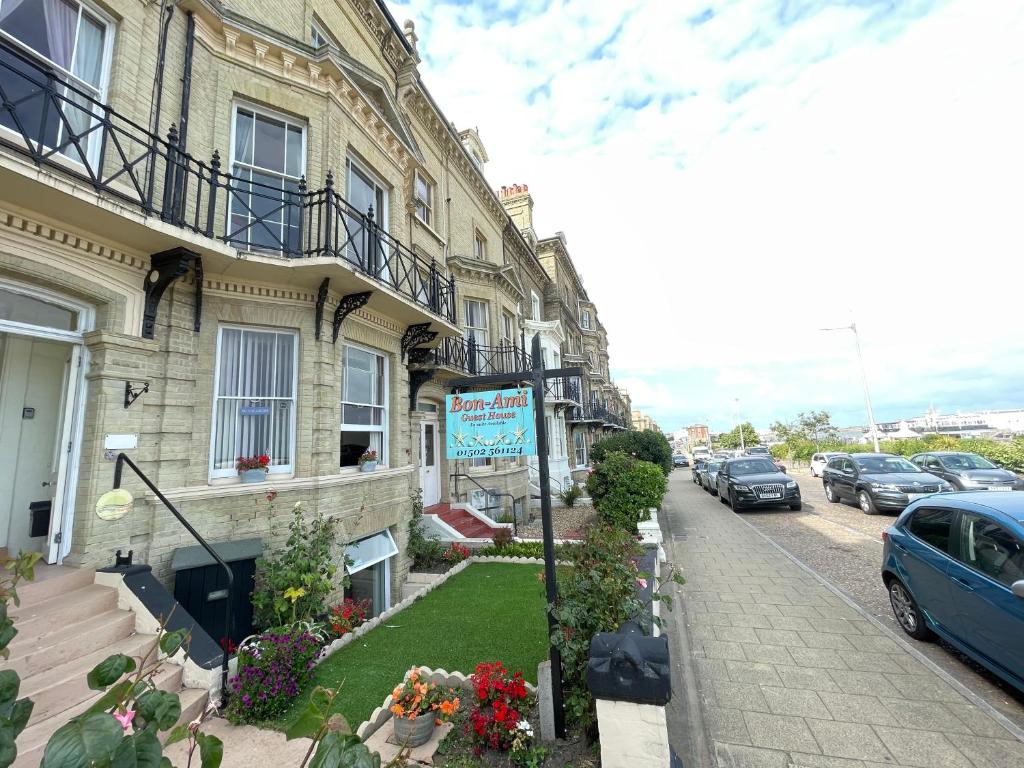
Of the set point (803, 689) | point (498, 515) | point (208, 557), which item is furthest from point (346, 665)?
point (498, 515)

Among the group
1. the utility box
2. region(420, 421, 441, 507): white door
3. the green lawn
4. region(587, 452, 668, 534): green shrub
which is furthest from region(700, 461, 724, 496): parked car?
the utility box

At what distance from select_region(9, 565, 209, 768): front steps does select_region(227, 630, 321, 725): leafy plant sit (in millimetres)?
342

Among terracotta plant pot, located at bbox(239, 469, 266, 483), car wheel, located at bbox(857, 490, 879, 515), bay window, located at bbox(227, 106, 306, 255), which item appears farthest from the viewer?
car wheel, located at bbox(857, 490, 879, 515)

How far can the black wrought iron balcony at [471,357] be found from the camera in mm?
11281

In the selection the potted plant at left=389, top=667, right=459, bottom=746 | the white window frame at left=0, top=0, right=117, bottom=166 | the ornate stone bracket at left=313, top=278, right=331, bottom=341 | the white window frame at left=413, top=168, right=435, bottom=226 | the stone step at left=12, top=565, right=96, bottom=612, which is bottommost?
the potted plant at left=389, top=667, right=459, bottom=746

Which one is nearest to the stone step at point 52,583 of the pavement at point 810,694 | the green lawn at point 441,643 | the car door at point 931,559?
the green lawn at point 441,643

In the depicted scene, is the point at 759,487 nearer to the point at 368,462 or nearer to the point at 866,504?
the point at 866,504

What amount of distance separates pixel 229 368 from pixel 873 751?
7.98 metres

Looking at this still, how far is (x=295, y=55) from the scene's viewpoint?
7.02 meters

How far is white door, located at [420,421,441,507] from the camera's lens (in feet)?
38.1

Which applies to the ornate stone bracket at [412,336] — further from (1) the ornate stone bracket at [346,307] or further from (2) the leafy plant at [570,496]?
(2) the leafy plant at [570,496]

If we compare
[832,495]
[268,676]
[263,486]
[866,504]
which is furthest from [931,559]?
[832,495]

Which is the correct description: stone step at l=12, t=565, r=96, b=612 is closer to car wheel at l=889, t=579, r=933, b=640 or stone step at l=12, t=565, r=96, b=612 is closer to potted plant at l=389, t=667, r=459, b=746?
potted plant at l=389, t=667, r=459, b=746

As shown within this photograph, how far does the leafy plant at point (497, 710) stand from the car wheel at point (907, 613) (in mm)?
4861
